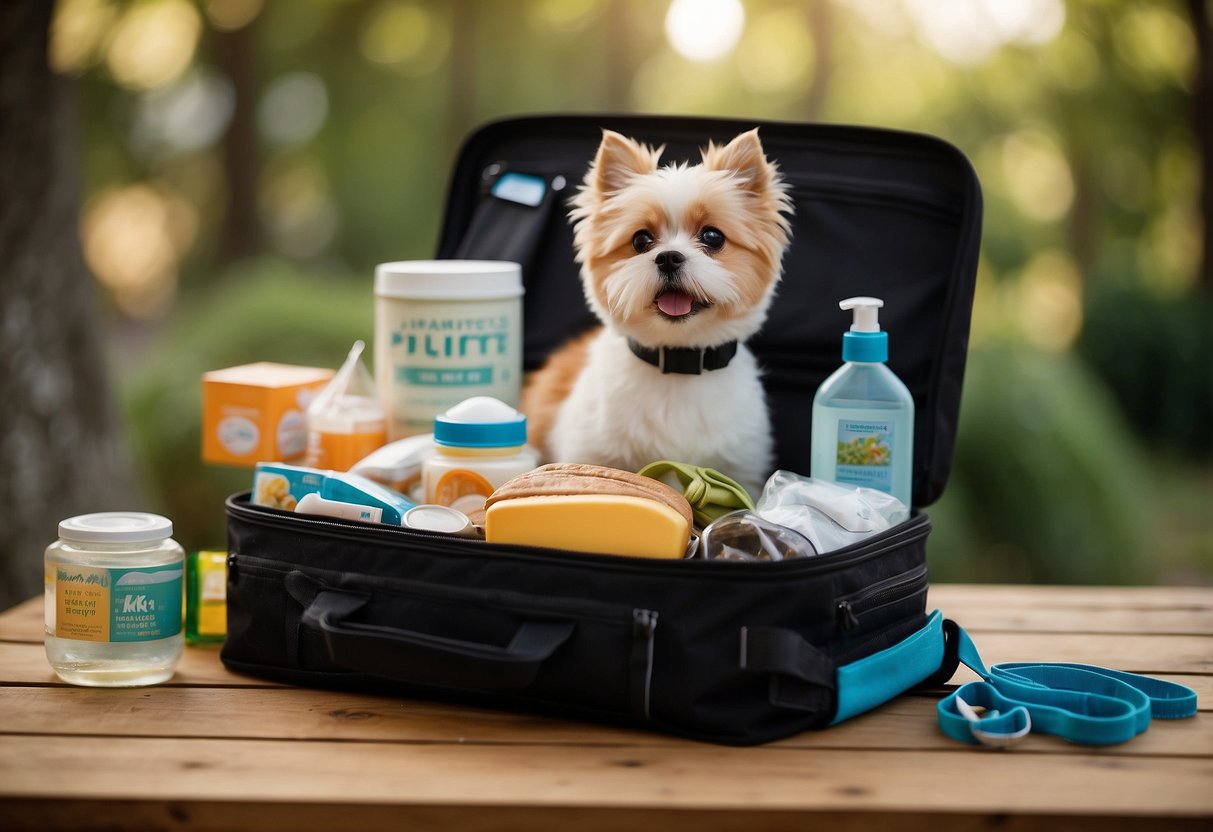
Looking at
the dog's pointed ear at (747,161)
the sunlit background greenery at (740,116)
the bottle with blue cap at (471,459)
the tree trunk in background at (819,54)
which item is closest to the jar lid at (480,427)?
the bottle with blue cap at (471,459)

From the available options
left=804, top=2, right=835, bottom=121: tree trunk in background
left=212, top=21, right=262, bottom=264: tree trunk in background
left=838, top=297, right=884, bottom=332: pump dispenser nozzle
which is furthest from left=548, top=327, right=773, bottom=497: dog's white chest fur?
left=212, top=21, right=262, bottom=264: tree trunk in background

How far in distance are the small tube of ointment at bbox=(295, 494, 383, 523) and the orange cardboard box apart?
0.32 meters

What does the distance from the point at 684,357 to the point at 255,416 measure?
661mm

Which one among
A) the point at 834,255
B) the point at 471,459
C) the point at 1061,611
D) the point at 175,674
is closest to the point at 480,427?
the point at 471,459

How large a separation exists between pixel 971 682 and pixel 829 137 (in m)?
0.90

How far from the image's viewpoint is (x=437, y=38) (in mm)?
6008

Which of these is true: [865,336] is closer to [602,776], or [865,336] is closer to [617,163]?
[617,163]

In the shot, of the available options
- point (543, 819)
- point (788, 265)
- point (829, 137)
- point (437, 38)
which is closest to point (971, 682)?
point (543, 819)

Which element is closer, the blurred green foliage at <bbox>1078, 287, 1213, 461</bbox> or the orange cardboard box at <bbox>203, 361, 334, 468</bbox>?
the orange cardboard box at <bbox>203, 361, 334, 468</bbox>

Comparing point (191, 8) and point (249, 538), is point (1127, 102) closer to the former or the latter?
point (191, 8)

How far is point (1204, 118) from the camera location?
477 centimetres

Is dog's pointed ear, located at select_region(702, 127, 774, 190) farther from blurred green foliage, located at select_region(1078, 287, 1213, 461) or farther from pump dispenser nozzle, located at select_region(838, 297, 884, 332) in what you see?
blurred green foliage, located at select_region(1078, 287, 1213, 461)

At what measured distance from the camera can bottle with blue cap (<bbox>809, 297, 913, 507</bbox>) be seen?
1.54m

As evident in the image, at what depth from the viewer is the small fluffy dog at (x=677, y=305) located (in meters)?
1.56
